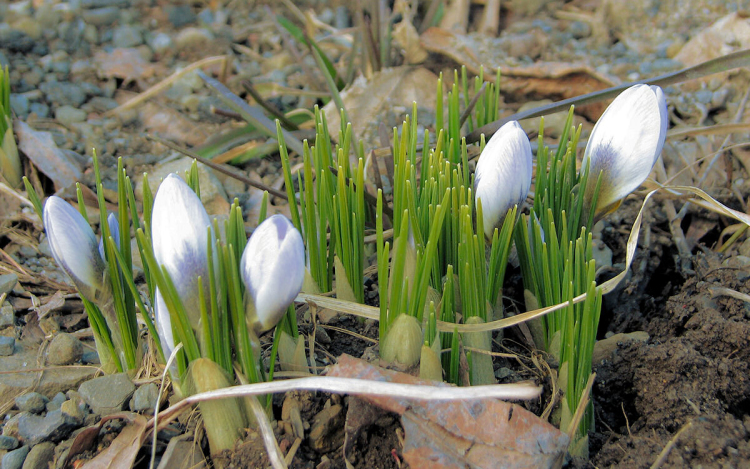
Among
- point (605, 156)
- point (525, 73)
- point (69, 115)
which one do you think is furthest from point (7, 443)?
point (525, 73)

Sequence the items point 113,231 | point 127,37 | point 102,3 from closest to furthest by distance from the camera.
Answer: point 113,231 → point 127,37 → point 102,3

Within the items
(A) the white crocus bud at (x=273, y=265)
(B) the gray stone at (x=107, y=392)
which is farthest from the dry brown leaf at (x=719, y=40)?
(B) the gray stone at (x=107, y=392)

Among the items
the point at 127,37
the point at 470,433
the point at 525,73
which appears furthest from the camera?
the point at 127,37

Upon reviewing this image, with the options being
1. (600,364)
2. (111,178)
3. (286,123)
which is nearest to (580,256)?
(600,364)

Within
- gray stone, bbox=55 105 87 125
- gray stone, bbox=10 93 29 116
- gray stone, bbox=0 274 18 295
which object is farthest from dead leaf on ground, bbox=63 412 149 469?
gray stone, bbox=10 93 29 116

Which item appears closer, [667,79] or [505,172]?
[505,172]

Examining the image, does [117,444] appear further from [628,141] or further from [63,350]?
[628,141]
